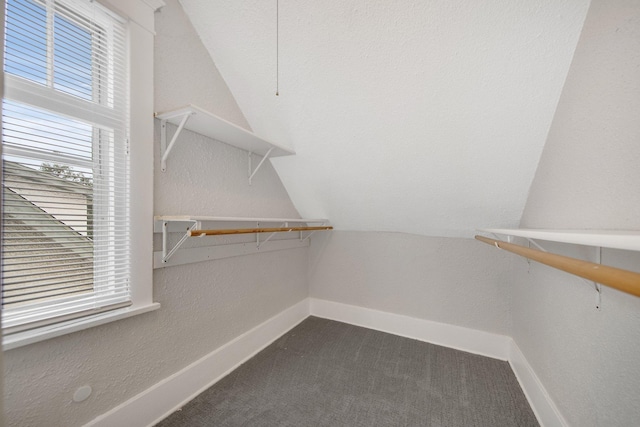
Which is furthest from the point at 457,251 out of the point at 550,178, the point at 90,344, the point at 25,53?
the point at 25,53

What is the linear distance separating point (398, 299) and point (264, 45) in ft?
7.22

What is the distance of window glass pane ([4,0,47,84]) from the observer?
3.21 ft

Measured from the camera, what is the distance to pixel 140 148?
132 cm

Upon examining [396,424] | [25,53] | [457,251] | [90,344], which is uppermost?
[25,53]

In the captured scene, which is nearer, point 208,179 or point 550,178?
point 550,178

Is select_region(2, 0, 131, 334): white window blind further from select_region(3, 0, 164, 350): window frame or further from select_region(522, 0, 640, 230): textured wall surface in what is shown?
select_region(522, 0, 640, 230): textured wall surface

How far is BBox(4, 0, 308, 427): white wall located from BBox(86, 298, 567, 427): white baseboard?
0.18ft

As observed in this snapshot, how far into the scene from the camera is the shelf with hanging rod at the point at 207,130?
52.8 inches

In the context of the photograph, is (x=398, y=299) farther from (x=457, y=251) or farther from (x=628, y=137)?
(x=628, y=137)

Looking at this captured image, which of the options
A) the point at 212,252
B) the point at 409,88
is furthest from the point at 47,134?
the point at 409,88

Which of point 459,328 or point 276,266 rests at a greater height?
point 276,266

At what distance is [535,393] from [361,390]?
3.11 ft

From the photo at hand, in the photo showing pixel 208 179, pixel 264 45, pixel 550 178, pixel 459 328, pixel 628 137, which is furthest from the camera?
pixel 459 328

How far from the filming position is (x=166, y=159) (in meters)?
1.47
